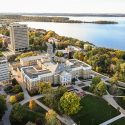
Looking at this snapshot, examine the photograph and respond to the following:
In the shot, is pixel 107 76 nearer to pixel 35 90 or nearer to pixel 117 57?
pixel 117 57

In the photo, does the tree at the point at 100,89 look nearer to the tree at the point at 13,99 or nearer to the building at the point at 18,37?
the tree at the point at 13,99

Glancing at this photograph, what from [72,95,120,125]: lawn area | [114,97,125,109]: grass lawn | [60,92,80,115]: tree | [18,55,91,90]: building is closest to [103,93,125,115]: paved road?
[114,97,125,109]: grass lawn

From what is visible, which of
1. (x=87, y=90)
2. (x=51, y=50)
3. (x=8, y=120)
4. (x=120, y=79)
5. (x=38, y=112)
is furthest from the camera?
(x=51, y=50)

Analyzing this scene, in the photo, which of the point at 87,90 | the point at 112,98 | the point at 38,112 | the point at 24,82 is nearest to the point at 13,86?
the point at 24,82

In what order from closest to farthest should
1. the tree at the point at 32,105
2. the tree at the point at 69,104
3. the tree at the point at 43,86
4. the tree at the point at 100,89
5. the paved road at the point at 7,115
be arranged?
the paved road at the point at 7,115, the tree at the point at 69,104, the tree at the point at 32,105, the tree at the point at 100,89, the tree at the point at 43,86

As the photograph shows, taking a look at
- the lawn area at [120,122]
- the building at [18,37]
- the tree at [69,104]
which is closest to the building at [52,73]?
the tree at [69,104]

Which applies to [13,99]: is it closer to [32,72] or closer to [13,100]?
[13,100]

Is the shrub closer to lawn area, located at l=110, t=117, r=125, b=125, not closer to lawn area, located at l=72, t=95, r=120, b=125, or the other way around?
lawn area, located at l=72, t=95, r=120, b=125
